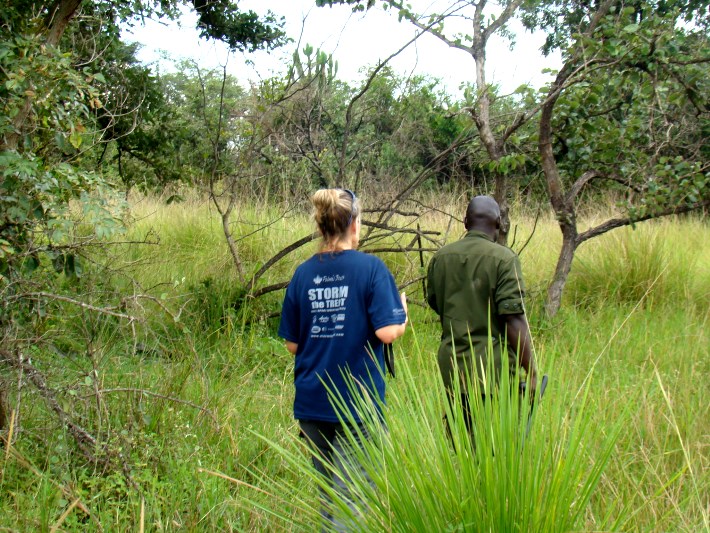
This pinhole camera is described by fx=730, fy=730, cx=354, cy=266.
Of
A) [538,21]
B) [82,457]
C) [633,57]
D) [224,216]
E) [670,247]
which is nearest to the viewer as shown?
[82,457]

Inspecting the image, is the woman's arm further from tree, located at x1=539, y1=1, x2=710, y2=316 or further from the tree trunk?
the tree trunk

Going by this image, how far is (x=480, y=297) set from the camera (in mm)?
3418

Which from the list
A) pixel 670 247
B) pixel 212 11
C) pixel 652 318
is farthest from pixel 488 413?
pixel 670 247

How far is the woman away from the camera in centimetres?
284

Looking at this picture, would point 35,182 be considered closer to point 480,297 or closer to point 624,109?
point 480,297

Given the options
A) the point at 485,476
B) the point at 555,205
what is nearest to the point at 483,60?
the point at 555,205

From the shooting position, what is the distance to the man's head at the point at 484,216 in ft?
11.7

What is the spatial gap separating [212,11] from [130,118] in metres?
1.37

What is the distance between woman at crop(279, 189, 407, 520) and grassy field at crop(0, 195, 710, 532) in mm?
204

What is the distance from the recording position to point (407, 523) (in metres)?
2.12

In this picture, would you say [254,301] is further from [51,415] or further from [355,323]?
[355,323]

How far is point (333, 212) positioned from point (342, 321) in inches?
17.0

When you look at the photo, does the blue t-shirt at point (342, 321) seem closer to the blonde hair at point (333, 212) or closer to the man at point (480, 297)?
the blonde hair at point (333, 212)


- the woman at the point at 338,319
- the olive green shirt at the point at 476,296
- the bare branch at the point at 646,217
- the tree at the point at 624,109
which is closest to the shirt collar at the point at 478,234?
the olive green shirt at the point at 476,296
